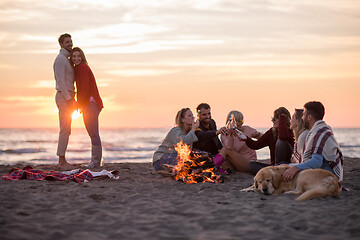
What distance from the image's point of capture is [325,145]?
222 inches

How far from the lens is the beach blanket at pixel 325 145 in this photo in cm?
562

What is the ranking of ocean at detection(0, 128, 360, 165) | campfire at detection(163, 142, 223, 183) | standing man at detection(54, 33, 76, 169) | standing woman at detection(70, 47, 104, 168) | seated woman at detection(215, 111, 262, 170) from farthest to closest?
1. ocean at detection(0, 128, 360, 165)
2. standing woman at detection(70, 47, 104, 168)
3. standing man at detection(54, 33, 76, 169)
4. seated woman at detection(215, 111, 262, 170)
5. campfire at detection(163, 142, 223, 183)

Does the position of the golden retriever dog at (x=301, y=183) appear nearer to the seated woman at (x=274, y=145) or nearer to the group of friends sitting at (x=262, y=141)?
the group of friends sitting at (x=262, y=141)

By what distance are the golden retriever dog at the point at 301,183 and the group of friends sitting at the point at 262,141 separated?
0.38 feet

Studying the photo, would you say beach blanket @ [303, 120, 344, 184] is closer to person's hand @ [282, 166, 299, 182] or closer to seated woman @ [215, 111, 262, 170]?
person's hand @ [282, 166, 299, 182]

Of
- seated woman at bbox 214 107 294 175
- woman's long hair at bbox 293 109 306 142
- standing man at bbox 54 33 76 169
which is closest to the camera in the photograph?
woman's long hair at bbox 293 109 306 142

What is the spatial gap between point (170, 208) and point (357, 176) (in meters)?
5.20

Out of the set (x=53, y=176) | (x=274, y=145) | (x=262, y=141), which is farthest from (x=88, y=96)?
(x=274, y=145)

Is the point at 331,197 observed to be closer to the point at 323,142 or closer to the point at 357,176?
the point at 323,142

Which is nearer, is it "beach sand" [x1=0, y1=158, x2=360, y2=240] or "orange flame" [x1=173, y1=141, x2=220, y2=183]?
"beach sand" [x1=0, y1=158, x2=360, y2=240]

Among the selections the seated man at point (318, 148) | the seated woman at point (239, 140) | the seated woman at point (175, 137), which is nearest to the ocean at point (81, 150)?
the seated woman at point (175, 137)

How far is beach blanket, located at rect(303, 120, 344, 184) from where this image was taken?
18.4ft

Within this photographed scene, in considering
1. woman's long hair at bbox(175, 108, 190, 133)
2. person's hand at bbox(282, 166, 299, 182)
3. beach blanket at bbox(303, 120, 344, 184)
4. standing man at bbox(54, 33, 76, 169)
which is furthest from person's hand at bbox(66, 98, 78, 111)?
beach blanket at bbox(303, 120, 344, 184)

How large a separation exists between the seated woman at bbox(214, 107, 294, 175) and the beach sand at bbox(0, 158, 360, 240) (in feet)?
4.65
